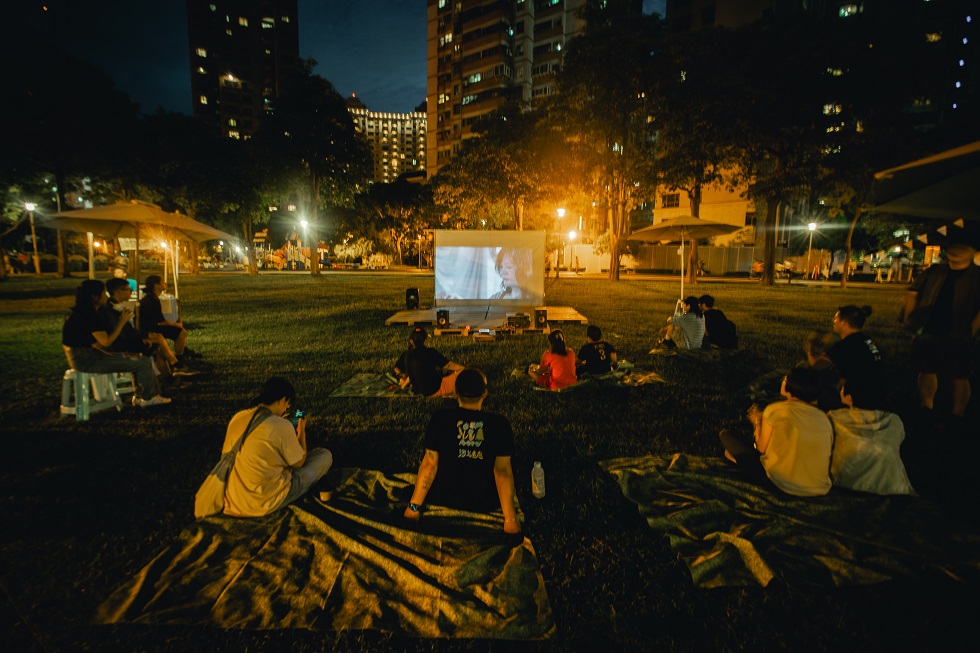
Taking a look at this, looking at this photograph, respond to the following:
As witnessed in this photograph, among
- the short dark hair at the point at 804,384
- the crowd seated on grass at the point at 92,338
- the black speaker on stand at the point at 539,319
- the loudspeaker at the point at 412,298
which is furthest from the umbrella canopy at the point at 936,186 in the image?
the loudspeaker at the point at 412,298

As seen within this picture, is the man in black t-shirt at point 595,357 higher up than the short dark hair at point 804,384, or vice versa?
the short dark hair at point 804,384

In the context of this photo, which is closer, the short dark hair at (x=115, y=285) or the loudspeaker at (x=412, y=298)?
the short dark hair at (x=115, y=285)

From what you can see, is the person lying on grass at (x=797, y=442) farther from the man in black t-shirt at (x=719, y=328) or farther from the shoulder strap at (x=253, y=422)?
the man in black t-shirt at (x=719, y=328)

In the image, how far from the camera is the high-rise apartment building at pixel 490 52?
71.8 metres

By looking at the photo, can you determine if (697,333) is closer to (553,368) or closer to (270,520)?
(553,368)

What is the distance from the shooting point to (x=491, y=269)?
1445 centimetres

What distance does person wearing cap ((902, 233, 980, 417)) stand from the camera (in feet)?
17.9

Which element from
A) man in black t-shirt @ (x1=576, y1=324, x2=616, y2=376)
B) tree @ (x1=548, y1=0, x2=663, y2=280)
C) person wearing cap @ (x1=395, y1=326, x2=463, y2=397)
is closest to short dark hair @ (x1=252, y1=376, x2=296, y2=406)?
person wearing cap @ (x1=395, y1=326, x2=463, y2=397)

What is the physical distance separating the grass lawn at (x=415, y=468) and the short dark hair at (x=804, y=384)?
4.40 ft

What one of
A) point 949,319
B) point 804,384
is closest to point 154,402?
point 804,384

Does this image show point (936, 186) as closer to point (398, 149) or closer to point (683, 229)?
point (683, 229)

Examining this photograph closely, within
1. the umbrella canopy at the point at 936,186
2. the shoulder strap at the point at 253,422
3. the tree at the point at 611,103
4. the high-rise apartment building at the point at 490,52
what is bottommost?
the shoulder strap at the point at 253,422

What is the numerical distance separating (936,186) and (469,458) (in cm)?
551

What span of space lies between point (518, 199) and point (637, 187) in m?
8.34
